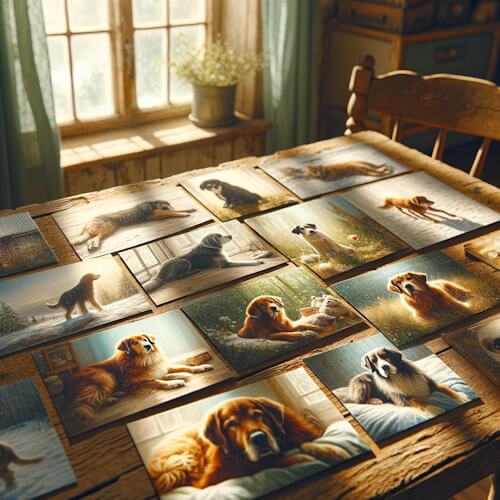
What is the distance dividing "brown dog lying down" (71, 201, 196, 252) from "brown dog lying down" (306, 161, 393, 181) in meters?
0.37

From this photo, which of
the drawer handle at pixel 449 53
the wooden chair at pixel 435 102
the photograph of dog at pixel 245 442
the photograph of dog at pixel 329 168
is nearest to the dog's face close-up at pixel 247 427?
the photograph of dog at pixel 245 442

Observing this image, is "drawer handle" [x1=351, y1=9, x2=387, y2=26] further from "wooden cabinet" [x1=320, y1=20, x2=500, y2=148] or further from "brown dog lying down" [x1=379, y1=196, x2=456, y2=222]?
"brown dog lying down" [x1=379, y1=196, x2=456, y2=222]

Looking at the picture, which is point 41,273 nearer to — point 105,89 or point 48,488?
point 48,488

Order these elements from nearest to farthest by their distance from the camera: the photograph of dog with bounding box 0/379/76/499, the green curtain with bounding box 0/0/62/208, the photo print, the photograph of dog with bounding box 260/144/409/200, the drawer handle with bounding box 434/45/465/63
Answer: the photograph of dog with bounding box 0/379/76/499 < the photo print < the photograph of dog with bounding box 260/144/409/200 < the green curtain with bounding box 0/0/62/208 < the drawer handle with bounding box 434/45/465/63

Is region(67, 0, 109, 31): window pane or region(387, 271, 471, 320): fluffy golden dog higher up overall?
region(67, 0, 109, 31): window pane

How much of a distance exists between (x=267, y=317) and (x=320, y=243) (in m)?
0.28

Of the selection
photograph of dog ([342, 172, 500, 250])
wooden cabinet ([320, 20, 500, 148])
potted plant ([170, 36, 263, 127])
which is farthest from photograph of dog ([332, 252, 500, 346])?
wooden cabinet ([320, 20, 500, 148])

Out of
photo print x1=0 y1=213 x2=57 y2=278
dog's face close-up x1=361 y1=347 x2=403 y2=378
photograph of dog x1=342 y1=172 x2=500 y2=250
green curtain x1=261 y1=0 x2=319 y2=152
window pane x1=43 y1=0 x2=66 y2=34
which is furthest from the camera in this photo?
green curtain x1=261 y1=0 x2=319 y2=152

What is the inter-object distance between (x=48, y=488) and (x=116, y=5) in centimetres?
234

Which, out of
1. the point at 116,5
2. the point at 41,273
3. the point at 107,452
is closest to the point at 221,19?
the point at 116,5

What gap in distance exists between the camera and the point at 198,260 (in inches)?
51.0

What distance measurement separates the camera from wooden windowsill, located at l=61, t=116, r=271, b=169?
2.65m

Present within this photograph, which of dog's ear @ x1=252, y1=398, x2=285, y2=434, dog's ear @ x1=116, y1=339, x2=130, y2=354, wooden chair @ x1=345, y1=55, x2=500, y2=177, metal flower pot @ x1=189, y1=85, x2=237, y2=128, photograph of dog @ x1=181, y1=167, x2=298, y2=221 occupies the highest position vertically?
wooden chair @ x1=345, y1=55, x2=500, y2=177

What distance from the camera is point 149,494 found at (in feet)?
2.68
